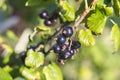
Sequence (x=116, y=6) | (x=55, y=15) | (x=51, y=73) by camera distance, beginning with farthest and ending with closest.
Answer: (x=55, y=15) < (x=51, y=73) < (x=116, y=6)

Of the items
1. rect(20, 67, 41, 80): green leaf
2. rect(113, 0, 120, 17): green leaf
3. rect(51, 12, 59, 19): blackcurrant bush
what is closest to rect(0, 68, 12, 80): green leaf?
rect(20, 67, 41, 80): green leaf

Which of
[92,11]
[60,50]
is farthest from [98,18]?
[60,50]

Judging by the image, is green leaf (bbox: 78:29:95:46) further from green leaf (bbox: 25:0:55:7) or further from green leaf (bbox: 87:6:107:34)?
green leaf (bbox: 25:0:55:7)

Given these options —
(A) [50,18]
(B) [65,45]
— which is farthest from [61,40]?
(A) [50,18]

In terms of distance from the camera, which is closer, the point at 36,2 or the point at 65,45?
the point at 65,45

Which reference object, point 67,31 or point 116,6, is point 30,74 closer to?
point 67,31

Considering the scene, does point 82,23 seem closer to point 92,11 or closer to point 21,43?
point 92,11
